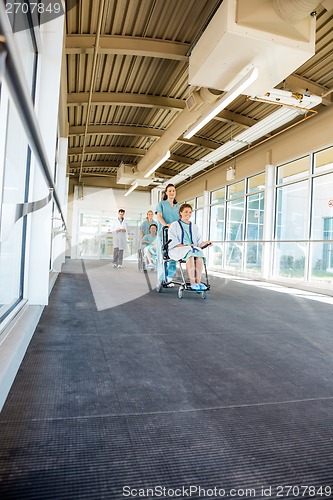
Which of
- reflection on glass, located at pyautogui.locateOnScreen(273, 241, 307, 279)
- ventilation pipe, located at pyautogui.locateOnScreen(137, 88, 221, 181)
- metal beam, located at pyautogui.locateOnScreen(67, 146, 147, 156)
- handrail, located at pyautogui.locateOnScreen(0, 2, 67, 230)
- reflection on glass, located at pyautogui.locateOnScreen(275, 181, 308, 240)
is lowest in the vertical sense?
reflection on glass, located at pyautogui.locateOnScreen(273, 241, 307, 279)

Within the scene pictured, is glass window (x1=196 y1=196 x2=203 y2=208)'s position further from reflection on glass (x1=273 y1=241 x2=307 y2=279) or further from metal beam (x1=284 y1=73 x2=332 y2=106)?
metal beam (x1=284 y1=73 x2=332 y2=106)

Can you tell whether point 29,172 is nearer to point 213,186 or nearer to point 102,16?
point 102,16

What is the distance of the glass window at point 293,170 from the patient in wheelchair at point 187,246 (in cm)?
429

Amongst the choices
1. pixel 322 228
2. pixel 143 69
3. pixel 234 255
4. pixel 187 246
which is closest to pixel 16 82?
pixel 187 246

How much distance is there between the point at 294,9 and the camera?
3480mm

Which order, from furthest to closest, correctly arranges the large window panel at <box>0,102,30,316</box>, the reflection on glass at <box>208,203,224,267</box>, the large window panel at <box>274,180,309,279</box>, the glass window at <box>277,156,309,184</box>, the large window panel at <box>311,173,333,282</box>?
the reflection on glass at <box>208,203,224,267</box> → the glass window at <box>277,156,309,184</box> → the large window panel at <box>274,180,309,279</box> → the large window panel at <box>311,173,333,282</box> → the large window panel at <box>0,102,30,316</box>

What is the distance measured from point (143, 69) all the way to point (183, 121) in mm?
1317

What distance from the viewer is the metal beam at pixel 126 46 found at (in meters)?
5.05

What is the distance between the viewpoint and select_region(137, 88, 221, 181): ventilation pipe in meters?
5.88

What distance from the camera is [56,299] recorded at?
12.3ft

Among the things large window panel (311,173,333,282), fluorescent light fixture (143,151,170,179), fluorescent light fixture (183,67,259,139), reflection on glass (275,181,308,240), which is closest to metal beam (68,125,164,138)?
fluorescent light fixture (143,151,170,179)

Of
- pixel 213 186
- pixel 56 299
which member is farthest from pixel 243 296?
pixel 213 186

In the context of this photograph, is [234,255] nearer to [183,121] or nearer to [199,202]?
[199,202]

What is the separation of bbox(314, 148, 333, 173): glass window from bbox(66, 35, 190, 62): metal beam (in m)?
3.63
